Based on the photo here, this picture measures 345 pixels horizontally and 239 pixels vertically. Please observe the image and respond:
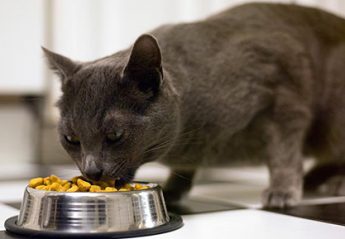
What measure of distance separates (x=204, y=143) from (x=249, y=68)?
27 centimetres

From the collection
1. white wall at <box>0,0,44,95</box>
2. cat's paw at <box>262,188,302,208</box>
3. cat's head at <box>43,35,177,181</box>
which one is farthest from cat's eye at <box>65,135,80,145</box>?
white wall at <box>0,0,44,95</box>

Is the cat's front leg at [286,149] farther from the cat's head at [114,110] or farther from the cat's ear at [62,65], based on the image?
the cat's ear at [62,65]

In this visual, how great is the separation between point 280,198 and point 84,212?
71 cm

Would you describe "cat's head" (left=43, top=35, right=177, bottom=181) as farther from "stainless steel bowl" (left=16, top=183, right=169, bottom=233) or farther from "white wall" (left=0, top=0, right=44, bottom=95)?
"white wall" (left=0, top=0, right=44, bottom=95)

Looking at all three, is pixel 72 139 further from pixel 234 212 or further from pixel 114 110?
pixel 234 212

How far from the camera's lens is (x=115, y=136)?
139 cm

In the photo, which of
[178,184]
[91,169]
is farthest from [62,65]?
[178,184]

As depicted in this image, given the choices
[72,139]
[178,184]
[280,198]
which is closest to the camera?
[72,139]

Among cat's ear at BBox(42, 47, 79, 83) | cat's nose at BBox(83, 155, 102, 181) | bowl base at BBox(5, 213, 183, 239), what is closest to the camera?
bowl base at BBox(5, 213, 183, 239)

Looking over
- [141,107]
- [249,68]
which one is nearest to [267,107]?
[249,68]

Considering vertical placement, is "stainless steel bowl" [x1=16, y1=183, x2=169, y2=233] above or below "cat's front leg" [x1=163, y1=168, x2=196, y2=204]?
above

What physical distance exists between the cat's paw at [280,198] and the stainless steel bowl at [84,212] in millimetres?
558

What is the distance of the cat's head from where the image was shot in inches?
54.2

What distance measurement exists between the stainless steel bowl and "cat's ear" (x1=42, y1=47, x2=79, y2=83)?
13.1 inches
